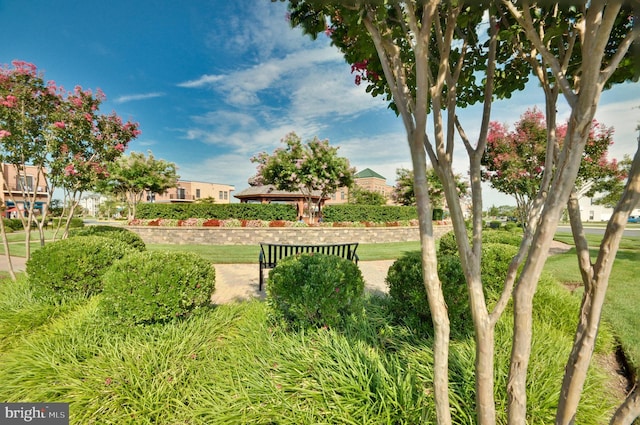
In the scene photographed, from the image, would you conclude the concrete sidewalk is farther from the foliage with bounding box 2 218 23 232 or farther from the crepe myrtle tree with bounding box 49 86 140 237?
the foliage with bounding box 2 218 23 232

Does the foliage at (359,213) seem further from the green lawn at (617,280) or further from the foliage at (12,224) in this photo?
the foliage at (12,224)

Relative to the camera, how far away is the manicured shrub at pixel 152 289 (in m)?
2.97

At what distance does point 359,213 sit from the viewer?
1861 cm

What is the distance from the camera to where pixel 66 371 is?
250 centimetres

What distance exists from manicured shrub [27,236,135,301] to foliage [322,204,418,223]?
14.9 meters

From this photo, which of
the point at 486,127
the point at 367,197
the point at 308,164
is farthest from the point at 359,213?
the point at 367,197

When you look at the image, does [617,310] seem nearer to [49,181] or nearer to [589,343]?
[589,343]

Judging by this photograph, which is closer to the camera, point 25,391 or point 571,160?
point 571,160

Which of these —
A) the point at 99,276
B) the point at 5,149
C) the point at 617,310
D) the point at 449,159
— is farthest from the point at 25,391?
the point at 617,310

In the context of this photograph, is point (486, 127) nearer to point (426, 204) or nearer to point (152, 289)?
point (426, 204)

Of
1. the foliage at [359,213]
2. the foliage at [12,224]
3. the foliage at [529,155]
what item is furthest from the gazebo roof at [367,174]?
the foliage at [12,224]

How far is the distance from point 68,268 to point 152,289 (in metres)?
1.94

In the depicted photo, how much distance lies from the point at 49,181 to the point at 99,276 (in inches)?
157

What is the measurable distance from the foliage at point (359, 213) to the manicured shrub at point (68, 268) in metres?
14.9
